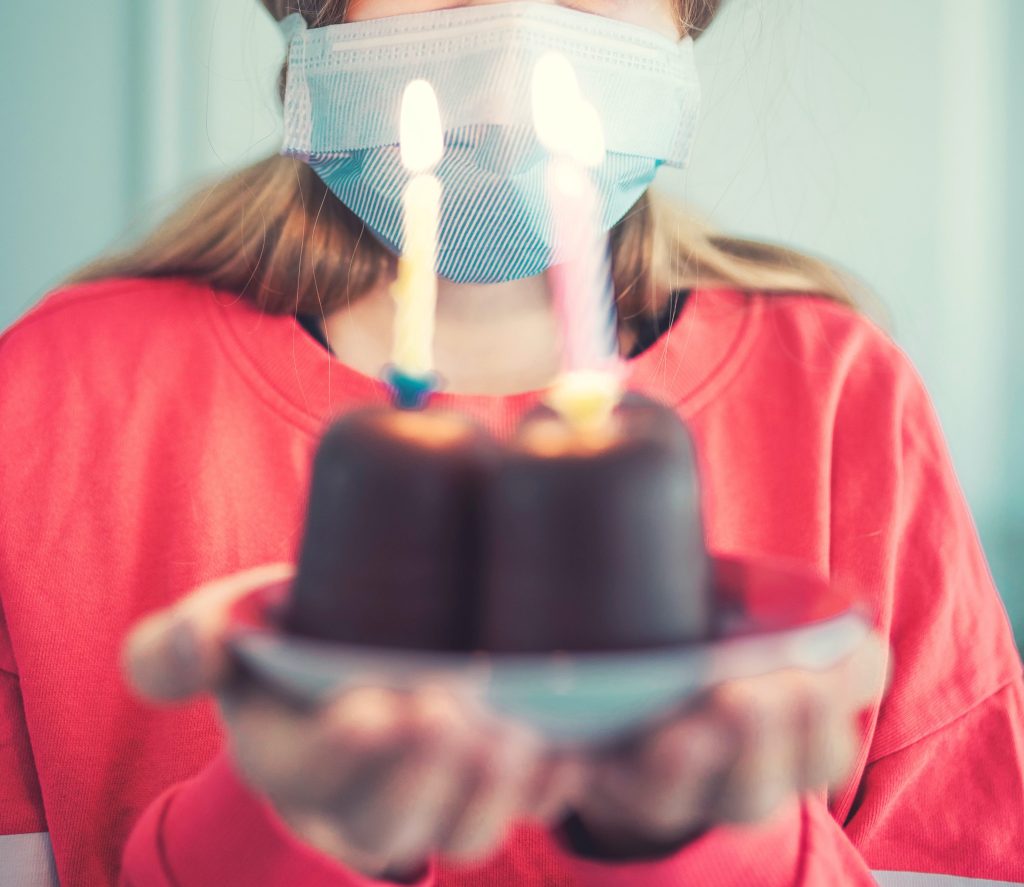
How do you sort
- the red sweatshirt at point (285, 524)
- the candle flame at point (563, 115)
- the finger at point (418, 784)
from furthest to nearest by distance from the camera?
1. the red sweatshirt at point (285, 524)
2. the candle flame at point (563, 115)
3. the finger at point (418, 784)

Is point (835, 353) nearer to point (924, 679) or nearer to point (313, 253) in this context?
point (924, 679)

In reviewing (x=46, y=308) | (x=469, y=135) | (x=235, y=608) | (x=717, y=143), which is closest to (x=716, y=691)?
(x=235, y=608)

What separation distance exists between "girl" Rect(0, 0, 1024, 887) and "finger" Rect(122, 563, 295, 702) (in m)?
0.21

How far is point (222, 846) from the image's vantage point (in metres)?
0.51

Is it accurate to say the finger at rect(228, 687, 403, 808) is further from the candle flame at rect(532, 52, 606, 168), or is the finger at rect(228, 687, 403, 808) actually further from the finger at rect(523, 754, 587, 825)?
the candle flame at rect(532, 52, 606, 168)

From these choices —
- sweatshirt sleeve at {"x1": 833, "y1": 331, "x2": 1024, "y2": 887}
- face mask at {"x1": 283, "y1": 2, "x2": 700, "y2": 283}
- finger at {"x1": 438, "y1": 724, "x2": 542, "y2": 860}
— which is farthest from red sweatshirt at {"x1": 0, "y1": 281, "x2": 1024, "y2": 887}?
finger at {"x1": 438, "y1": 724, "x2": 542, "y2": 860}

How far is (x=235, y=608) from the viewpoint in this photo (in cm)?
35

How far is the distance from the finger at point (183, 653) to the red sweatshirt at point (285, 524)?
1.31 ft

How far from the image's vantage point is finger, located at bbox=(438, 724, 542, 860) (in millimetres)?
282

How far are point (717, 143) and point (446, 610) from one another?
0.81 metres

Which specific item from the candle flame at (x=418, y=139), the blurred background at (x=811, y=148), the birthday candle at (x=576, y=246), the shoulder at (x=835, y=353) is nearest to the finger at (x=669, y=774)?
the birthday candle at (x=576, y=246)

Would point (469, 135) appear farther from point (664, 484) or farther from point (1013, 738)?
point (1013, 738)

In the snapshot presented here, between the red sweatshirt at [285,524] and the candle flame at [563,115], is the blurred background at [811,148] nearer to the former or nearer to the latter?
the red sweatshirt at [285,524]

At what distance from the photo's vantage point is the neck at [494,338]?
2.49ft
